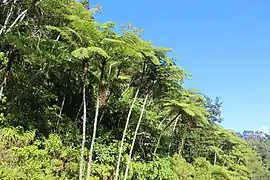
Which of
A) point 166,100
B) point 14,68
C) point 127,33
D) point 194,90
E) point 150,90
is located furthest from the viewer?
point 194,90

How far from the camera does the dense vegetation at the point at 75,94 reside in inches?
336

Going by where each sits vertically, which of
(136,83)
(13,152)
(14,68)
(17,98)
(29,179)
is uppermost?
(136,83)

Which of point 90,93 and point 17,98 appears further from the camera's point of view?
point 90,93

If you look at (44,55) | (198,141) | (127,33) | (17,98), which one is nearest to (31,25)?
(44,55)

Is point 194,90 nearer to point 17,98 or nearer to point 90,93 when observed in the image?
point 90,93

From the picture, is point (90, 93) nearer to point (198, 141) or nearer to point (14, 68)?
point (14, 68)

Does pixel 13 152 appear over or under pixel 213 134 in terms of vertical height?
under

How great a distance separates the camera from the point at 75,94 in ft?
41.8

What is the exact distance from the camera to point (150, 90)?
1159cm

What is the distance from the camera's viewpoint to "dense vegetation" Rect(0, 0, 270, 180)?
8523 mm

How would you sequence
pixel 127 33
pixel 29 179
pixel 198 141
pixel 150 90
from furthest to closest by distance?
pixel 198 141 → pixel 150 90 → pixel 127 33 → pixel 29 179

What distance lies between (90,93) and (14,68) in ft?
11.4

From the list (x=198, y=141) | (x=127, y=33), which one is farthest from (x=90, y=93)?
(x=198, y=141)

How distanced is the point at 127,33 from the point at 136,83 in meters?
3.20
